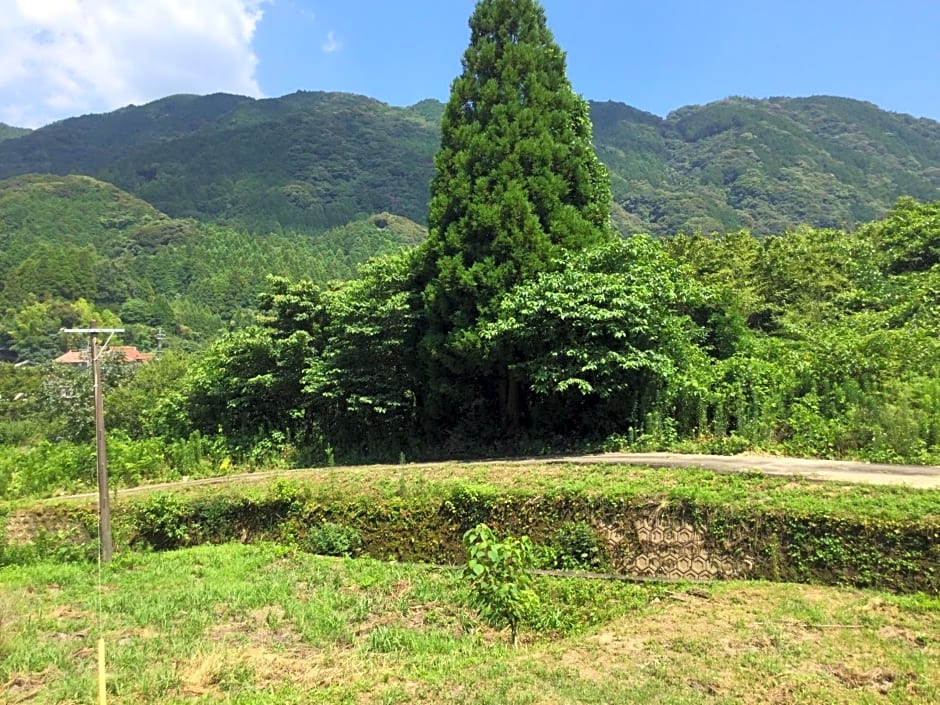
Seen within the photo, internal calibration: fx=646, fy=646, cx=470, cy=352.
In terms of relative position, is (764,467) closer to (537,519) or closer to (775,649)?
(537,519)

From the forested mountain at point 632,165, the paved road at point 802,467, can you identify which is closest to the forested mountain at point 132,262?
the forested mountain at point 632,165

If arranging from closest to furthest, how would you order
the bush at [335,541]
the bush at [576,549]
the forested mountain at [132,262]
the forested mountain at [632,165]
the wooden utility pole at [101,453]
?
the bush at [576,549], the wooden utility pole at [101,453], the bush at [335,541], the forested mountain at [132,262], the forested mountain at [632,165]

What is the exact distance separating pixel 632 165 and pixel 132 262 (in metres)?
102

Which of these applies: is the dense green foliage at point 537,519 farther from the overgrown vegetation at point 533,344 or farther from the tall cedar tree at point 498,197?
the tall cedar tree at point 498,197

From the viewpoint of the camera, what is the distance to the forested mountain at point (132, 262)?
6738 cm

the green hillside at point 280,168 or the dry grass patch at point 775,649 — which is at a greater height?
the green hillside at point 280,168

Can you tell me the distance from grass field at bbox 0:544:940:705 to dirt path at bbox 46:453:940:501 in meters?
2.03

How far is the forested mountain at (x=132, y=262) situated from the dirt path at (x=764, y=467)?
5923cm

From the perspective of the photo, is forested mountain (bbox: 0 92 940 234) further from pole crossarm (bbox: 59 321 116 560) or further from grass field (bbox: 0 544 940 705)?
grass field (bbox: 0 544 940 705)

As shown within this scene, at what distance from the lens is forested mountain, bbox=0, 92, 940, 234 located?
336ft

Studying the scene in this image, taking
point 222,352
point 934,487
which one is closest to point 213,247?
point 222,352

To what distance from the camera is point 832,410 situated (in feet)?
32.2

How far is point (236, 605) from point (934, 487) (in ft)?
25.2

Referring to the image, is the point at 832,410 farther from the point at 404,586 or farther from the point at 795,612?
the point at 404,586
